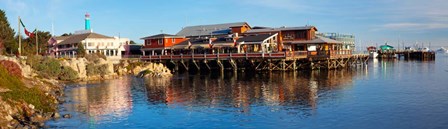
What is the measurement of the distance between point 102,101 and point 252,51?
4395cm

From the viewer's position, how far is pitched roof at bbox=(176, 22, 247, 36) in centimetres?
9775

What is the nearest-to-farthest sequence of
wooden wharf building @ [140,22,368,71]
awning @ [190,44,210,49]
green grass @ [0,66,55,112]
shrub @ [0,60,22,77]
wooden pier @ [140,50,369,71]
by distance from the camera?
green grass @ [0,66,55,112]
shrub @ [0,60,22,77]
wooden pier @ [140,50,369,71]
wooden wharf building @ [140,22,368,71]
awning @ [190,44,210,49]

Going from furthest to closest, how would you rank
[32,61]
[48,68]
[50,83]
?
[48,68], [32,61], [50,83]

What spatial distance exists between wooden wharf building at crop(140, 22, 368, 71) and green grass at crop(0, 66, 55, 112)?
41.6 meters

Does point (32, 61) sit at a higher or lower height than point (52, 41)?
lower

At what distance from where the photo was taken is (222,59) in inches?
3022

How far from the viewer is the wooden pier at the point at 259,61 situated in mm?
72438

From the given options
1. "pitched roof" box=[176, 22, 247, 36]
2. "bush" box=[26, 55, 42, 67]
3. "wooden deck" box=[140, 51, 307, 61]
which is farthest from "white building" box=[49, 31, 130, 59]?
"bush" box=[26, 55, 42, 67]

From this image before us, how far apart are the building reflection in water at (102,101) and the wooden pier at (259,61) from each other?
84.8 ft

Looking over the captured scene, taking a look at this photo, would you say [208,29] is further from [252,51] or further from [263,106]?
[263,106]

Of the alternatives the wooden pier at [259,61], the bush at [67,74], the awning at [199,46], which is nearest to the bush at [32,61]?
the bush at [67,74]

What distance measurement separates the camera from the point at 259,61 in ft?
245

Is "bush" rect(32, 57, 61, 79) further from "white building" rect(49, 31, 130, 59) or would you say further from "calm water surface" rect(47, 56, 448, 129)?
"white building" rect(49, 31, 130, 59)

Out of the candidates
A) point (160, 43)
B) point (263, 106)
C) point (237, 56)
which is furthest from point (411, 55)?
point (263, 106)
